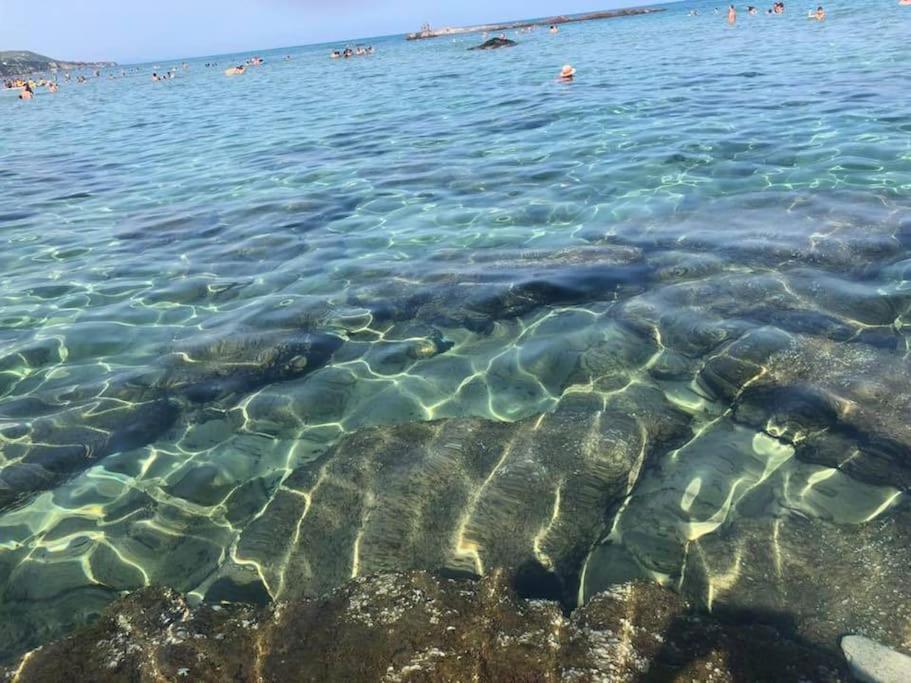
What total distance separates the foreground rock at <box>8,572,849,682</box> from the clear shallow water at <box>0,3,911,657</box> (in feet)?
1.18

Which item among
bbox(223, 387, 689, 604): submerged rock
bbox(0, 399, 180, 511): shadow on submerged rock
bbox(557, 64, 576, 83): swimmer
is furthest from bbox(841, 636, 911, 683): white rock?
bbox(557, 64, 576, 83): swimmer

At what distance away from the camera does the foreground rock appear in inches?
111

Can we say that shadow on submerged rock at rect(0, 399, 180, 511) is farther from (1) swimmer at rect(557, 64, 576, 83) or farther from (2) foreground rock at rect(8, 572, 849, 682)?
(1) swimmer at rect(557, 64, 576, 83)

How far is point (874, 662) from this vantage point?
112 inches

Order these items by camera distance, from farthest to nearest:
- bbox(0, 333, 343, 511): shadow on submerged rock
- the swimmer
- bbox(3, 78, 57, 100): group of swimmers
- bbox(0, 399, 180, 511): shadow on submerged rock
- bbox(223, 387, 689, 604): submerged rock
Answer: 1. bbox(3, 78, 57, 100): group of swimmers
2. the swimmer
3. bbox(0, 333, 343, 511): shadow on submerged rock
4. bbox(0, 399, 180, 511): shadow on submerged rock
5. bbox(223, 387, 689, 604): submerged rock

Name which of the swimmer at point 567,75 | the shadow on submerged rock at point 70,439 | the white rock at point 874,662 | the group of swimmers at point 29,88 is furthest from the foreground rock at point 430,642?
the group of swimmers at point 29,88

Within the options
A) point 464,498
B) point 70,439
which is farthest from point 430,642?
point 70,439

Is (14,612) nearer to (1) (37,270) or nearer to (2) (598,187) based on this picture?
(1) (37,270)

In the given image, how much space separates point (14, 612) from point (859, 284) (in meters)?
7.77

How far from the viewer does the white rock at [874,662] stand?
2.76m

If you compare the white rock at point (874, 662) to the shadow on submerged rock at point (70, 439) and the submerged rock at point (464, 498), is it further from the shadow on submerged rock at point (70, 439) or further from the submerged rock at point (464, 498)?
the shadow on submerged rock at point (70, 439)

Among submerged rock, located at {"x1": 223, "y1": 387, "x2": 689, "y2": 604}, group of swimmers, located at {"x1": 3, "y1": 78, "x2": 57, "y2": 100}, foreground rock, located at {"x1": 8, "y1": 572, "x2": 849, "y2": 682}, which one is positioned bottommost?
submerged rock, located at {"x1": 223, "y1": 387, "x2": 689, "y2": 604}

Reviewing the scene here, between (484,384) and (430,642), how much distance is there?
279 cm

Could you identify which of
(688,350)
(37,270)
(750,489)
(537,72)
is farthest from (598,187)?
(537,72)
